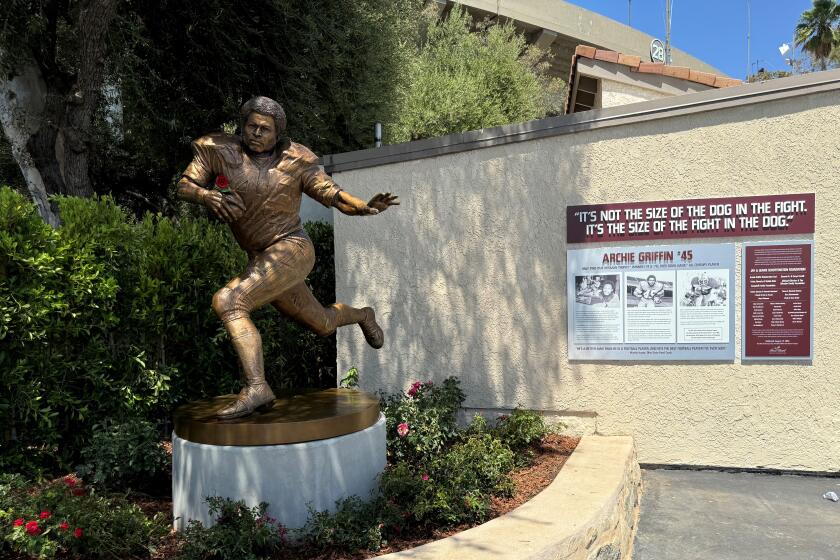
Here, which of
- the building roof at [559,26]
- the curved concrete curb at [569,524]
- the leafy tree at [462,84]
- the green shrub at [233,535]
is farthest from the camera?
the building roof at [559,26]

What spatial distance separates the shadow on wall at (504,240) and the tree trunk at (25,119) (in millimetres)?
4028

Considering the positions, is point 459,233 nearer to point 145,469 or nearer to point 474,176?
point 474,176

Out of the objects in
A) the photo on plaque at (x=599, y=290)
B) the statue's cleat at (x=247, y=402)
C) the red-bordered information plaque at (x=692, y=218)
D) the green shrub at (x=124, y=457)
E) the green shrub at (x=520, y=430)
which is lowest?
the green shrub at (x=520, y=430)

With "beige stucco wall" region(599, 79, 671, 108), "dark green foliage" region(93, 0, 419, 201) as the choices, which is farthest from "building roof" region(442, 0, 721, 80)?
"beige stucco wall" region(599, 79, 671, 108)

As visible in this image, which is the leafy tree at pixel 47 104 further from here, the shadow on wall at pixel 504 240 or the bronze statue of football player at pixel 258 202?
the bronze statue of football player at pixel 258 202

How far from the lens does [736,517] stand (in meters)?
4.40

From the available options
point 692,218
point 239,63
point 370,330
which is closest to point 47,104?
point 239,63

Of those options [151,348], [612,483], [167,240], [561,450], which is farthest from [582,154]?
[151,348]

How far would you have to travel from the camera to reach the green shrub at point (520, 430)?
5.17 metres

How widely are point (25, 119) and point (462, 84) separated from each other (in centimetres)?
1528

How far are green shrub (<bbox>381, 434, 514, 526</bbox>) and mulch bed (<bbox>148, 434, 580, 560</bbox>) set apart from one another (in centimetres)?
8

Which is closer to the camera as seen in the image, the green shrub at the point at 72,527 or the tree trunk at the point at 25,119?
the green shrub at the point at 72,527

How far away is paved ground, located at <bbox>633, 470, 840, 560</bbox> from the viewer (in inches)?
154

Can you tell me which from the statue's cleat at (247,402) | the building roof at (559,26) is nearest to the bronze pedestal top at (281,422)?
the statue's cleat at (247,402)
